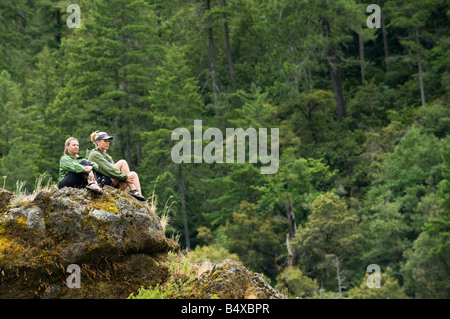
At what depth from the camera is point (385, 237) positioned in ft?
121

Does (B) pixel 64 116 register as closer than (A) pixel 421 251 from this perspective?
No

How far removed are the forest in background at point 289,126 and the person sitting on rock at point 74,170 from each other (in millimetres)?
24949

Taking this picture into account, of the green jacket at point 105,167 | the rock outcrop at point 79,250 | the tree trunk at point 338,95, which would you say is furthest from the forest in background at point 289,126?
the rock outcrop at point 79,250

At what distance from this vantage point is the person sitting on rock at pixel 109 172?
10172 millimetres

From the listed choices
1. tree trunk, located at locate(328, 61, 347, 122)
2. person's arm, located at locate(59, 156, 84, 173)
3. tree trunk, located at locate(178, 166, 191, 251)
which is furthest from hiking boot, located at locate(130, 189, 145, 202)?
tree trunk, located at locate(328, 61, 347, 122)

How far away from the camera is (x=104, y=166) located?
10172mm

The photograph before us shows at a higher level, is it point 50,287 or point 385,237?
point 50,287

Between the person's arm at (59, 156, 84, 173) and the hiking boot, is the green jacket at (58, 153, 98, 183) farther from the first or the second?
the hiking boot

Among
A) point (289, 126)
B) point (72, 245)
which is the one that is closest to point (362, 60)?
point (289, 126)

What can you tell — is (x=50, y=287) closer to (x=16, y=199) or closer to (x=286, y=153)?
(x=16, y=199)

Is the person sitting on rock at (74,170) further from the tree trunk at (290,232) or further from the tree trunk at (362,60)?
the tree trunk at (362,60)

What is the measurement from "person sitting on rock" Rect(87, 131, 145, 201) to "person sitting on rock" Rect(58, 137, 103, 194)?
28 cm
